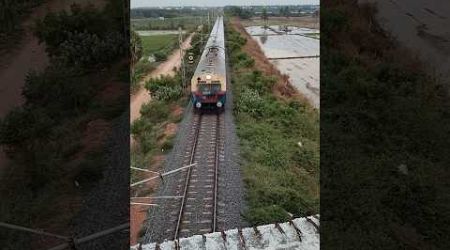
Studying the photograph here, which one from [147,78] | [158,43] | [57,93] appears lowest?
[57,93]

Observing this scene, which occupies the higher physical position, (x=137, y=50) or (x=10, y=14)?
(x=10, y=14)

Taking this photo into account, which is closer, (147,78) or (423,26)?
(147,78)

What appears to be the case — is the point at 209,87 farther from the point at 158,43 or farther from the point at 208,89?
the point at 158,43

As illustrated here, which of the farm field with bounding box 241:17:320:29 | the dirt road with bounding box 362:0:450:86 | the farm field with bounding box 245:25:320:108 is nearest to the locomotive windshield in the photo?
the farm field with bounding box 241:17:320:29

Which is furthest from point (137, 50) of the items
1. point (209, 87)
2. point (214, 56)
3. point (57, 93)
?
point (209, 87)

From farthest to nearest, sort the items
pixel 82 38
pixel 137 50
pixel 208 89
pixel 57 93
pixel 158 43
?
1. pixel 82 38
2. pixel 158 43
3. pixel 137 50
4. pixel 57 93
5. pixel 208 89

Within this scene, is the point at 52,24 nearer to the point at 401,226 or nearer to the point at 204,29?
the point at 204,29
